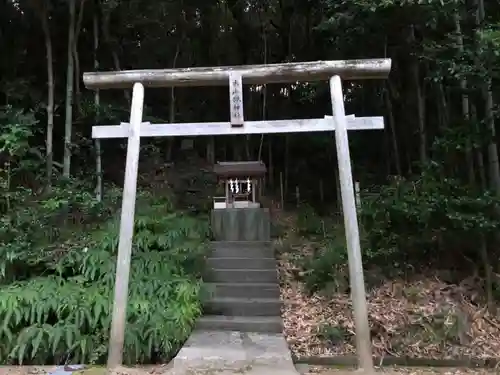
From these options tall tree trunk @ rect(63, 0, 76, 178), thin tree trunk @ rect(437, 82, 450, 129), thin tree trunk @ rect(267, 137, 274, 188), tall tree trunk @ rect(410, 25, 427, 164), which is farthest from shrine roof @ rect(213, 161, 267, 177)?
thin tree trunk @ rect(267, 137, 274, 188)

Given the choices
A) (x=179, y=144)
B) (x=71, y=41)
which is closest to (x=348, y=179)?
(x=71, y=41)

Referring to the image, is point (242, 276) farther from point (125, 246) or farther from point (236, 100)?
point (236, 100)

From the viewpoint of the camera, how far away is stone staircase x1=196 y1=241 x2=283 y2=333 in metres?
5.24

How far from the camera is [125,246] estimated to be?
449cm

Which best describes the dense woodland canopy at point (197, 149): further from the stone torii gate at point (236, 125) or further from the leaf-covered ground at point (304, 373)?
the stone torii gate at point (236, 125)

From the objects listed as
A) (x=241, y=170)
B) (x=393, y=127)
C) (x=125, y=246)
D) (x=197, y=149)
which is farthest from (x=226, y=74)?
(x=197, y=149)

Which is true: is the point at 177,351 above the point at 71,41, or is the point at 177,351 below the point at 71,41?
below

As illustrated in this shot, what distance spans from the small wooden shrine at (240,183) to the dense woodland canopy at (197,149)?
0.76 meters

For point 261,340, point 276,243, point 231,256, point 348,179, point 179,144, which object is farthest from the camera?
point 179,144

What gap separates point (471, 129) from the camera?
17.8 feet

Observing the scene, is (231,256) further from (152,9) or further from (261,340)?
(152,9)

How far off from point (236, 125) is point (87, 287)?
263 centimetres

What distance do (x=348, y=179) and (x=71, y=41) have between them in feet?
24.9

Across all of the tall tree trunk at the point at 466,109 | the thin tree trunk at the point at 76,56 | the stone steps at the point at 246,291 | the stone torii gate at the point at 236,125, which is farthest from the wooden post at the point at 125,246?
the thin tree trunk at the point at 76,56
